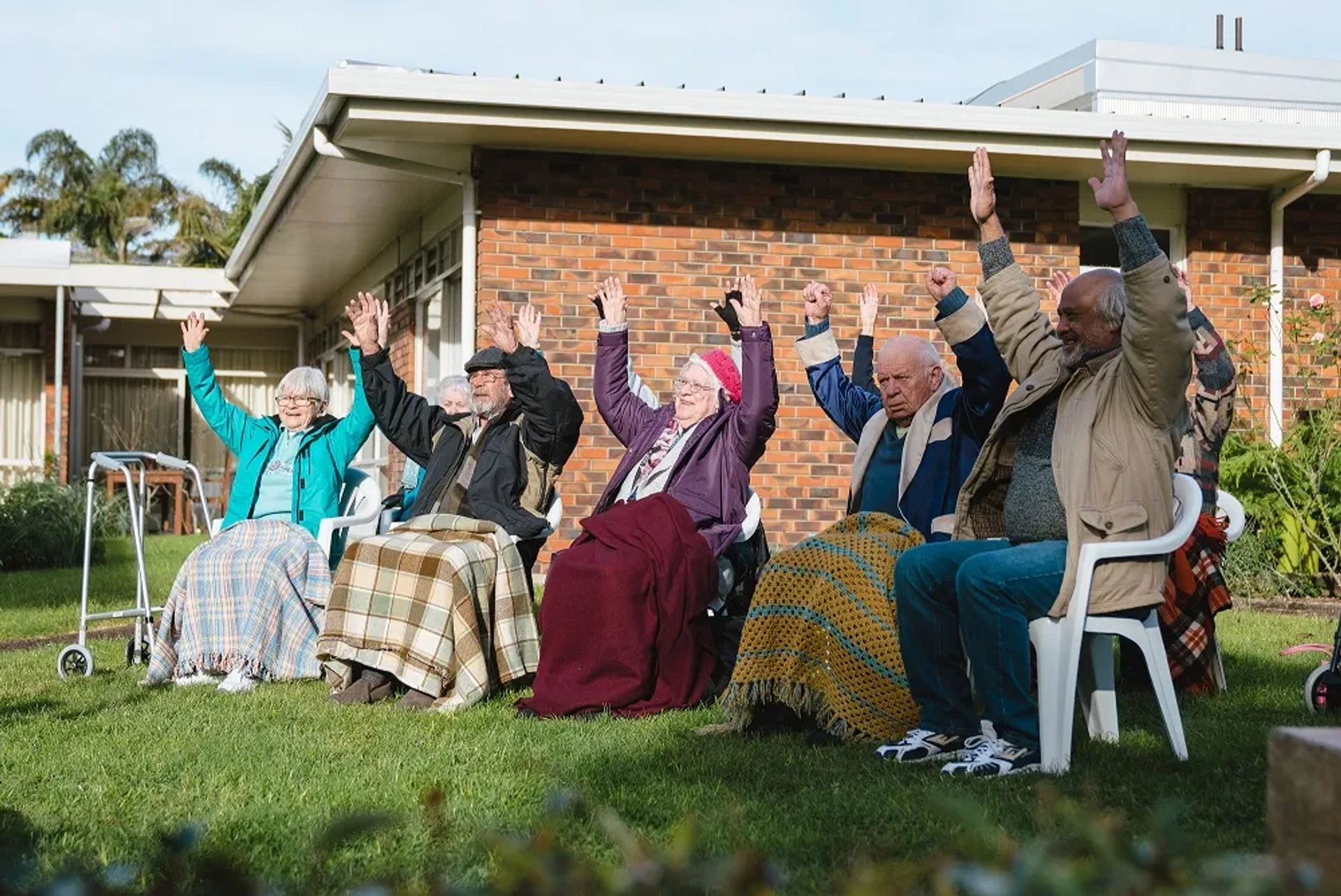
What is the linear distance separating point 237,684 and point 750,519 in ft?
7.45

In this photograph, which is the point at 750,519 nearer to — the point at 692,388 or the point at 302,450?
the point at 692,388

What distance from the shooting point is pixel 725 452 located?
6145 mm

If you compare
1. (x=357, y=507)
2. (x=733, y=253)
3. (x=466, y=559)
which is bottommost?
(x=466, y=559)

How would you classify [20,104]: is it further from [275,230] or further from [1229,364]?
[1229,364]

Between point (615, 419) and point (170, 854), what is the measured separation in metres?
5.55

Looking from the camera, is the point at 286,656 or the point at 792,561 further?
the point at 286,656

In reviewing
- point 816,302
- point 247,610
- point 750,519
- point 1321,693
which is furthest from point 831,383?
point 247,610

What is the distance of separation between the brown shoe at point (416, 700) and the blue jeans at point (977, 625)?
79.6 inches

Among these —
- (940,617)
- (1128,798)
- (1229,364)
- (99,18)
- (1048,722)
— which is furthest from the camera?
(99,18)

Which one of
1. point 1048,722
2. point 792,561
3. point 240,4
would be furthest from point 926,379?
point 240,4

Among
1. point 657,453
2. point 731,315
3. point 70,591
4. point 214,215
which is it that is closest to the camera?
point 657,453

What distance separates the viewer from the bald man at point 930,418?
15.8 ft

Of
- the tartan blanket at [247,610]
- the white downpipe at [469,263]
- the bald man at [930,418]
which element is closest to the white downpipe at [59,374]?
the white downpipe at [469,263]

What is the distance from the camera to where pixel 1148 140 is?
986 cm
